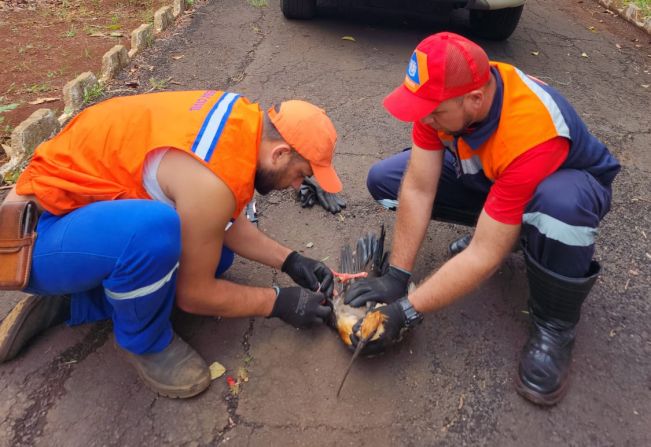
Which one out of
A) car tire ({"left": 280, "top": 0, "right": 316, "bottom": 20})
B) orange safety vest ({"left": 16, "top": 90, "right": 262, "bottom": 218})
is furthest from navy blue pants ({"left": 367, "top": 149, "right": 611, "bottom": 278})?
car tire ({"left": 280, "top": 0, "right": 316, "bottom": 20})

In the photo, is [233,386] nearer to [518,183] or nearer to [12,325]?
[12,325]

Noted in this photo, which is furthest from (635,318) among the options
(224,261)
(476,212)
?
(224,261)

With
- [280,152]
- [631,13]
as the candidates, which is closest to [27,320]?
[280,152]

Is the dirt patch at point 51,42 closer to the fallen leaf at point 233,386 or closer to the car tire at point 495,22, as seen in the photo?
the fallen leaf at point 233,386

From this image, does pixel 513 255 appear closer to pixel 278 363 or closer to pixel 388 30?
pixel 278 363

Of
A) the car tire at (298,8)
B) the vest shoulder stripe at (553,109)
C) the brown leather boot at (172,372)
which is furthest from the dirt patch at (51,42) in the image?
the vest shoulder stripe at (553,109)

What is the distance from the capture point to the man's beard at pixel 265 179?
1.57 metres

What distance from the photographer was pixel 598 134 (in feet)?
11.1

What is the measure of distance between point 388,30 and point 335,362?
389cm

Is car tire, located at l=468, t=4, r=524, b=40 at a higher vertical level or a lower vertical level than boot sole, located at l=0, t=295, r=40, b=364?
higher

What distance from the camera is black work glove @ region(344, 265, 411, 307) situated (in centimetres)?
188

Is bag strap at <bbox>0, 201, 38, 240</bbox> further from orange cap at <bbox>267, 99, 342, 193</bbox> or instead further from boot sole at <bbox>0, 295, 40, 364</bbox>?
orange cap at <bbox>267, 99, 342, 193</bbox>

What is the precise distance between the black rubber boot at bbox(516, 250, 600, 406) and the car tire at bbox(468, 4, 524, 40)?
348 centimetres

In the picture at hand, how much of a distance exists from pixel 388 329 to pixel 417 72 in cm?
86
